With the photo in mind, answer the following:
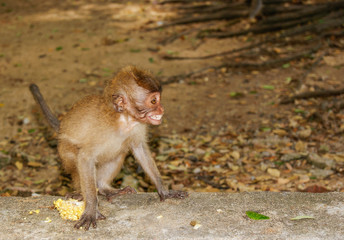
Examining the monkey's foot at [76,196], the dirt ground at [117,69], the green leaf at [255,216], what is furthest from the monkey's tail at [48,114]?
the green leaf at [255,216]

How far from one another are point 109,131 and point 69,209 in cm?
63

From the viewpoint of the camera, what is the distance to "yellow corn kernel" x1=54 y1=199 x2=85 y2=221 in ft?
10.5

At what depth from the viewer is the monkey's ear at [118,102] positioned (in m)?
3.29

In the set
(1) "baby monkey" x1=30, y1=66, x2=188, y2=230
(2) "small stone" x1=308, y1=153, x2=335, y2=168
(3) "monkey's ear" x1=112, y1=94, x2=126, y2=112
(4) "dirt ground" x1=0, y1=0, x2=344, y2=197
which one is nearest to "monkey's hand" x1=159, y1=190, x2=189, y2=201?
(1) "baby monkey" x1=30, y1=66, x2=188, y2=230

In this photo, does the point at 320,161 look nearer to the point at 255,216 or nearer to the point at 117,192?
the point at 255,216

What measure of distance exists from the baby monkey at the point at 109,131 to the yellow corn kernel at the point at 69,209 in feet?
0.28

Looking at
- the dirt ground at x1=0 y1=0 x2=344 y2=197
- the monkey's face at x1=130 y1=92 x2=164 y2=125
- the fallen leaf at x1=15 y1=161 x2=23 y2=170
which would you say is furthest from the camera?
the dirt ground at x1=0 y1=0 x2=344 y2=197

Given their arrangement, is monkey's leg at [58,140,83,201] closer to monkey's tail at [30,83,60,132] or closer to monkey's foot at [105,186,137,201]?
monkey's foot at [105,186,137,201]

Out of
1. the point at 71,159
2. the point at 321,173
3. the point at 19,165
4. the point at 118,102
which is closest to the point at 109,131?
the point at 118,102

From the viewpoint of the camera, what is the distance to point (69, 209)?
126 inches

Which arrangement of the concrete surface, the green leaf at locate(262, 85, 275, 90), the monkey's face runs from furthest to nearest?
1. the green leaf at locate(262, 85, 275, 90)
2. the monkey's face
3. the concrete surface

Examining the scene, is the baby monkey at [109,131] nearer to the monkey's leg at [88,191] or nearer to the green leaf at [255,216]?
the monkey's leg at [88,191]

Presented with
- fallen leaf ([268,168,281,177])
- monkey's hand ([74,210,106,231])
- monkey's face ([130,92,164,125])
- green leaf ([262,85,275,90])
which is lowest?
fallen leaf ([268,168,281,177])

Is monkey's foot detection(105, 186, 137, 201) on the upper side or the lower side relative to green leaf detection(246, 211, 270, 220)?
lower
